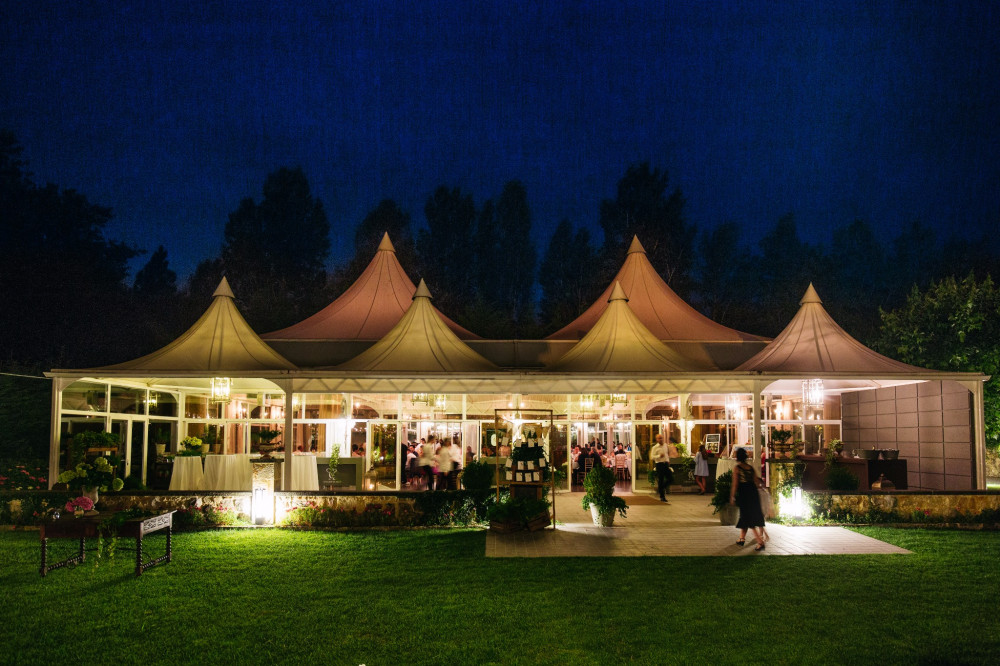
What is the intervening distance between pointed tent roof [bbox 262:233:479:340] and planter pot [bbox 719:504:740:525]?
26.4 ft

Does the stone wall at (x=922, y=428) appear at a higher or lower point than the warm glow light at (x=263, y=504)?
higher

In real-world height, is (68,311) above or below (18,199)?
below

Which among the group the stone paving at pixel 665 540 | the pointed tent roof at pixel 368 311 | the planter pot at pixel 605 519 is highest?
the pointed tent roof at pixel 368 311

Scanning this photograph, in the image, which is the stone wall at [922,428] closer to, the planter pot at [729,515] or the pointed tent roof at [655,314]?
A: the pointed tent roof at [655,314]

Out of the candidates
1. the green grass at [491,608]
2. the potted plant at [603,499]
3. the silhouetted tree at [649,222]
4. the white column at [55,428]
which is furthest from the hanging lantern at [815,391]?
Answer: the silhouetted tree at [649,222]

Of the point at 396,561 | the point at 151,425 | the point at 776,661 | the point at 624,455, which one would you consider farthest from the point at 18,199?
the point at 776,661

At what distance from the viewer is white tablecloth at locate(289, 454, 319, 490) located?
14.6 meters

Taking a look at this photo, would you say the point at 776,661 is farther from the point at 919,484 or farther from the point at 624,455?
the point at 624,455

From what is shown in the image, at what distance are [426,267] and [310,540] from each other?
96.7 feet

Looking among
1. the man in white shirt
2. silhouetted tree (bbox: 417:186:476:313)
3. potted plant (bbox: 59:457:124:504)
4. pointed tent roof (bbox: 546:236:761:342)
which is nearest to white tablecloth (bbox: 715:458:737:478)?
the man in white shirt

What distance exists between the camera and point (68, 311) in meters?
28.4

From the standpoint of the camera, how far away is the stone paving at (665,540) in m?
10.2

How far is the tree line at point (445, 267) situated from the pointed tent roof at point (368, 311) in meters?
11.7

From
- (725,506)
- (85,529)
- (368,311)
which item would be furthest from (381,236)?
(85,529)
